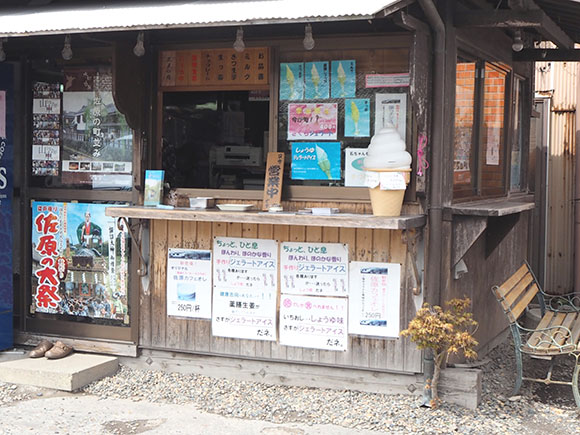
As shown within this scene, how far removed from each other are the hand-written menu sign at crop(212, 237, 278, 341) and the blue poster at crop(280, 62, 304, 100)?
119 centimetres

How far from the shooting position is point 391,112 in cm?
604

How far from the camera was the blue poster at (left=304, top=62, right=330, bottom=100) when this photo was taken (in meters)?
6.18

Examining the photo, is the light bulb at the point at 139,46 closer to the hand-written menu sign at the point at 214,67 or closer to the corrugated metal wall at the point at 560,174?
the hand-written menu sign at the point at 214,67

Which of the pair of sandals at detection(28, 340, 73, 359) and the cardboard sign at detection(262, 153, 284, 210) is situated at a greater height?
the cardboard sign at detection(262, 153, 284, 210)

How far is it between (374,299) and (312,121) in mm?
1496

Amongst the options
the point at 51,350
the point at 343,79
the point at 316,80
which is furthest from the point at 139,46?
the point at 51,350

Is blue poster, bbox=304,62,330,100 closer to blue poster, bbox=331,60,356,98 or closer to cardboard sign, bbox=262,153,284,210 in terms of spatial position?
blue poster, bbox=331,60,356,98

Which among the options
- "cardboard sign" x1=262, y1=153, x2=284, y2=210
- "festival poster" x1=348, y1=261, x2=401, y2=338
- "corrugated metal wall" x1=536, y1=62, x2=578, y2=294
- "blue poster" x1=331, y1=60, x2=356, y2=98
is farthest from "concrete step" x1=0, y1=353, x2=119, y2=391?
"corrugated metal wall" x1=536, y1=62, x2=578, y2=294

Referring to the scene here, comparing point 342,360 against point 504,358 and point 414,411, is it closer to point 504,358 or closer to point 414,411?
point 414,411

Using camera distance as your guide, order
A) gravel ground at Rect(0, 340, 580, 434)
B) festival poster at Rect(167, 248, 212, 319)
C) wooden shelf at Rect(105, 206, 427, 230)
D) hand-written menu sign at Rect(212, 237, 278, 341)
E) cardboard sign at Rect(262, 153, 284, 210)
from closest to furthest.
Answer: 1. wooden shelf at Rect(105, 206, 427, 230)
2. gravel ground at Rect(0, 340, 580, 434)
3. cardboard sign at Rect(262, 153, 284, 210)
4. hand-written menu sign at Rect(212, 237, 278, 341)
5. festival poster at Rect(167, 248, 212, 319)

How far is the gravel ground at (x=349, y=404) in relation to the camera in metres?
5.64

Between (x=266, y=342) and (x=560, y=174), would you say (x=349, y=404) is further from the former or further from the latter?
(x=560, y=174)

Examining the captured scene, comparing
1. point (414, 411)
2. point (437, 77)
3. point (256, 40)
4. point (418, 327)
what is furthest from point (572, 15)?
point (414, 411)

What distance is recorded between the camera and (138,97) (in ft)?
21.5
